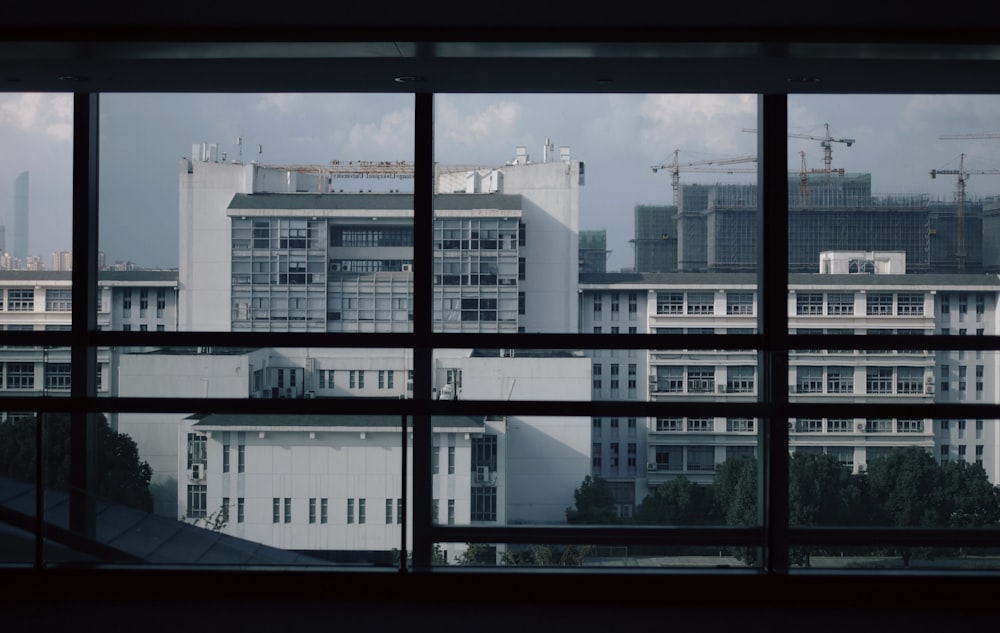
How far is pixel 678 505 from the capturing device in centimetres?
356

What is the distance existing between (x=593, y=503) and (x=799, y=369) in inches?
55.4

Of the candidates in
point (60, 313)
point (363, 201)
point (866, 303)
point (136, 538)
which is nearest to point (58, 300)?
point (60, 313)

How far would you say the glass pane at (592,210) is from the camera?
216 inches

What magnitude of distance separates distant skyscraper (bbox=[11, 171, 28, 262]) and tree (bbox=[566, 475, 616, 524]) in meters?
3.72

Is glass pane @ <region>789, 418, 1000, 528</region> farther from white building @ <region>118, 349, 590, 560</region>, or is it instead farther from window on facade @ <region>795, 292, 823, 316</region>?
window on facade @ <region>795, 292, 823, 316</region>

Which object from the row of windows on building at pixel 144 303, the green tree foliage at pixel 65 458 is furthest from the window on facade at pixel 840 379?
the row of windows on building at pixel 144 303

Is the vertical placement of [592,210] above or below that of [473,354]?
above

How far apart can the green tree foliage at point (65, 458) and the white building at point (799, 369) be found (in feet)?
5.77

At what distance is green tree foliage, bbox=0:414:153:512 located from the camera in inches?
140

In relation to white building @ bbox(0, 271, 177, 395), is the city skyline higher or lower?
higher

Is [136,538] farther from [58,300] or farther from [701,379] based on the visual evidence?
[701,379]

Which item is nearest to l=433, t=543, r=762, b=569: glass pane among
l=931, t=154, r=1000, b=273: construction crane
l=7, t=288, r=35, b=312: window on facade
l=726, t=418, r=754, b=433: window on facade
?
l=726, t=418, r=754, b=433: window on facade

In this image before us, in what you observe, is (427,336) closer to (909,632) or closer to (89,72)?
(89,72)

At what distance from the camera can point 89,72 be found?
4043 mm
